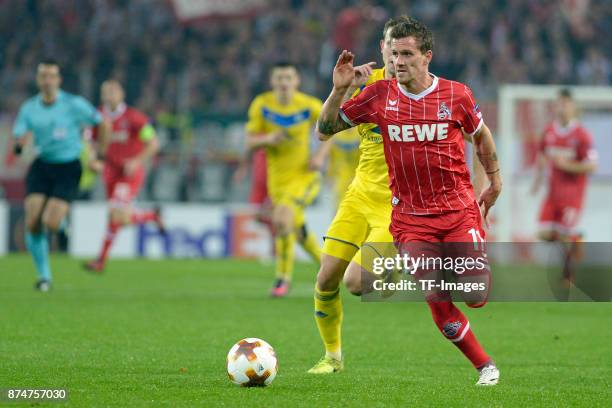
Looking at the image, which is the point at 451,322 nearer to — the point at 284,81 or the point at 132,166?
the point at 284,81

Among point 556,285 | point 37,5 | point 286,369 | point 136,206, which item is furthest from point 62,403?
point 37,5

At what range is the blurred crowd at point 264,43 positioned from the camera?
22766mm

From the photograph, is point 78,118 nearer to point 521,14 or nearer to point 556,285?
point 556,285

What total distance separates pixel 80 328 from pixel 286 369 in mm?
2614

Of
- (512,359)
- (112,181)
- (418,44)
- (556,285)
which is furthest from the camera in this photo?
(112,181)

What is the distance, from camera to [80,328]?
9117 millimetres

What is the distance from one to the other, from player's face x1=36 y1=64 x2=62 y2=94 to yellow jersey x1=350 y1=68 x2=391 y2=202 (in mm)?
6129

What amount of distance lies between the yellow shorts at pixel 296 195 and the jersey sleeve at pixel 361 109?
615cm

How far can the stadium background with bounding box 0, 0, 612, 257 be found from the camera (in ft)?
66.2

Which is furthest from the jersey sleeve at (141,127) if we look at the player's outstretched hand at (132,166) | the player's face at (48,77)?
the player's face at (48,77)

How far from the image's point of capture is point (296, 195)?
12500mm

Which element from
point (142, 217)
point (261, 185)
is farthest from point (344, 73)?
point (142, 217)

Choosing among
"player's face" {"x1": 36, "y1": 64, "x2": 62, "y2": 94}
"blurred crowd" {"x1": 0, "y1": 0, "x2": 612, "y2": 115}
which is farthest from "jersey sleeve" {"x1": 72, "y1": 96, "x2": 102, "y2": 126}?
"blurred crowd" {"x1": 0, "y1": 0, "x2": 612, "y2": 115}

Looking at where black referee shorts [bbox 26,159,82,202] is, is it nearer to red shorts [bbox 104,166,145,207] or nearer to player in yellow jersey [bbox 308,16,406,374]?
red shorts [bbox 104,166,145,207]
